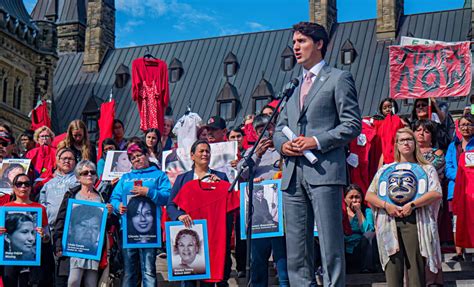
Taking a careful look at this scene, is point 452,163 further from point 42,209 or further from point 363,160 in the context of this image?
point 42,209

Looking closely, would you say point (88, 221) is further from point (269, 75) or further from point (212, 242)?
point (269, 75)

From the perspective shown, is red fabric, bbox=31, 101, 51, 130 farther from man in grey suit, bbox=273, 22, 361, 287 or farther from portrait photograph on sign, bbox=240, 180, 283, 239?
man in grey suit, bbox=273, 22, 361, 287

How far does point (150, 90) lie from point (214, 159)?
3696 mm

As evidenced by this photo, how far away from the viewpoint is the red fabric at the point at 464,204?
8.05 m

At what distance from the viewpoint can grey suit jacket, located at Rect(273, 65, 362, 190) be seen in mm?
5129

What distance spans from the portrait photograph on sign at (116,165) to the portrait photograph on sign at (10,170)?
3.01ft

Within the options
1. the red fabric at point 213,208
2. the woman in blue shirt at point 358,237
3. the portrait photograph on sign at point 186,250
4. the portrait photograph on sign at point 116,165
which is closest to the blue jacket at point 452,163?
the woman in blue shirt at point 358,237

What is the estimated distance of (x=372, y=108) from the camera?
1273 inches

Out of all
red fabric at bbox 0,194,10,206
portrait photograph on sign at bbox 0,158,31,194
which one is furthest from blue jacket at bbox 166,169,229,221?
portrait photograph on sign at bbox 0,158,31,194

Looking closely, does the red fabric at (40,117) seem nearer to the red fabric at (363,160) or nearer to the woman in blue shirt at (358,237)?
the red fabric at (363,160)

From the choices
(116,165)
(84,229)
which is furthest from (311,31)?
(116,165)

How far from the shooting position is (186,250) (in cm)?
747

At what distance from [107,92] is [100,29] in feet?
12.7

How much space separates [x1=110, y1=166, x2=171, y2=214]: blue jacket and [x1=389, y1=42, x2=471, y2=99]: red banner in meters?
4.23
